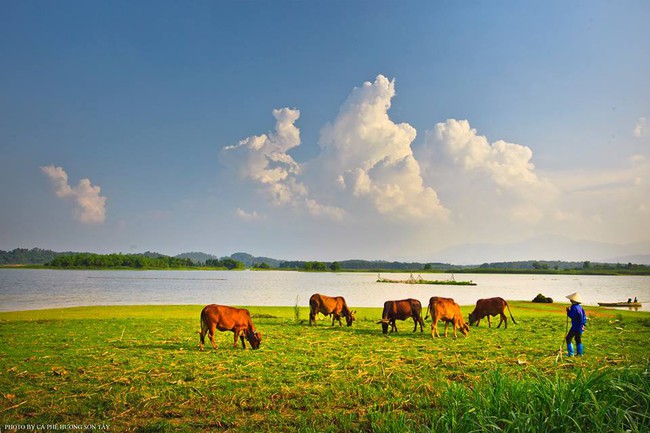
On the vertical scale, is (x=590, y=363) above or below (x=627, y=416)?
below

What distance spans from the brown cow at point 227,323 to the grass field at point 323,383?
422 millimetres

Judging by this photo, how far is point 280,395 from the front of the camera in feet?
26.5

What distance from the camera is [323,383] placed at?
8.95 meters

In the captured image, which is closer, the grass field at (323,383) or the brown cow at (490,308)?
the grass field at (323,383)

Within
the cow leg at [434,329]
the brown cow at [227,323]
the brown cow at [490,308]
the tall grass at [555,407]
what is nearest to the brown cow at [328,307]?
the cow leg at [434,329]

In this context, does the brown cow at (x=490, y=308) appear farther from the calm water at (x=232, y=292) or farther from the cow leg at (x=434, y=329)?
the calm water at (x=232, y=292)

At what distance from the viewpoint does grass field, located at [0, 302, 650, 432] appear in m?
6.03

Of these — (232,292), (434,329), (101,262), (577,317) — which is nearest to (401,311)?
(434,329)

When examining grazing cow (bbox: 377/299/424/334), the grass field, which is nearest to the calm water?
grazing cow (bbox: 377/299/424/334)

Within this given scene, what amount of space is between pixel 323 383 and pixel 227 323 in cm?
533

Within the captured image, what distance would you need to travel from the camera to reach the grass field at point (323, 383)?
6.03m

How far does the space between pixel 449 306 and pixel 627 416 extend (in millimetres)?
10966

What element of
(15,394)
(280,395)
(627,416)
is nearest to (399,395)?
(280,395)

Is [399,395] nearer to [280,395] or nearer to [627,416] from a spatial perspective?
[280,395]
